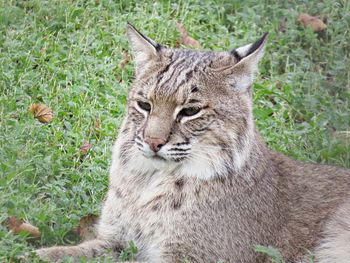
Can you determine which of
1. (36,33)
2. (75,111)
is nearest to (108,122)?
(75,111)

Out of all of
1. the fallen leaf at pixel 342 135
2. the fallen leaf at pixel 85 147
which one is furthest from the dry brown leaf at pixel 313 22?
the fallen leaf at pixel 85 147

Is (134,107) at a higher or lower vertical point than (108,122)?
higher

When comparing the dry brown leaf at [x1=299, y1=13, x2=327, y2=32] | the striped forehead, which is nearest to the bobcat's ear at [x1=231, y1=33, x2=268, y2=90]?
the striped forehead

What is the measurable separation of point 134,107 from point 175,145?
47 centimetres

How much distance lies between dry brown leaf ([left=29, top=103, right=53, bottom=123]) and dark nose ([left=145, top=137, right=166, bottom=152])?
2.25 metres

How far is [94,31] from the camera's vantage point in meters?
10.3

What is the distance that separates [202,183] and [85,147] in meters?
1.82

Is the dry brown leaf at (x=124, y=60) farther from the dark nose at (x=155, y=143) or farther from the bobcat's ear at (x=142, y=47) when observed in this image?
the dark nose at (x=155, y=143)

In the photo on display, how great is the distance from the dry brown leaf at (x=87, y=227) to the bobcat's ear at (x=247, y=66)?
1.51 metres

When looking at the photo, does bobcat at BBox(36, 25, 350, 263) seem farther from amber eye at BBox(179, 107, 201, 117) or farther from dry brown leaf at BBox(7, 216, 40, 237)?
dry brown leaf at BBox(7, 216, 40, 237)

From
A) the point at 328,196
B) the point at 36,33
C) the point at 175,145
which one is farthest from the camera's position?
the point at 36,33

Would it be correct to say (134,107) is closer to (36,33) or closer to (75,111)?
(75,111)

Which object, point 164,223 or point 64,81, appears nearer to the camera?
point 164,223

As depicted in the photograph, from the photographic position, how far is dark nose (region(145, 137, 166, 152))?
691cm
